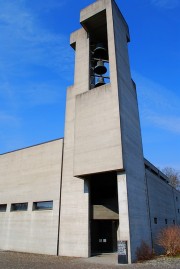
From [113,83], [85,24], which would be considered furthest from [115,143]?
[85,24]

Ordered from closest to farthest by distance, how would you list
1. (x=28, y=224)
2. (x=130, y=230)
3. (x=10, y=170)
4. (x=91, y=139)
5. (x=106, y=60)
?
(x=130, y=230)
(x=91, y=139)
(x=28, y=224)
(x=106, y=60)
(x=10, y=170)

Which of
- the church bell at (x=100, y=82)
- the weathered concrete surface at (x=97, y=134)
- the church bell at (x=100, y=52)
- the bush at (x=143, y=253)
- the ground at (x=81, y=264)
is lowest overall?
the ground at (x=81, y=264)

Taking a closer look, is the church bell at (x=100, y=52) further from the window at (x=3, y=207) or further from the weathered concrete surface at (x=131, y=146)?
the window at (x=3, y=207)

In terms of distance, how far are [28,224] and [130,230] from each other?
10.2m

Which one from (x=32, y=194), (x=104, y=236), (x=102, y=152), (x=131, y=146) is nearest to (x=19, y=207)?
(x=32, y=194)

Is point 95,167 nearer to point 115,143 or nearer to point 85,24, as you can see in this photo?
point 115,143

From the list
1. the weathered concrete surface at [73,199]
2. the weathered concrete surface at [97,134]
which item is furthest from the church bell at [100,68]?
the weathered concrete surface at [97,134]

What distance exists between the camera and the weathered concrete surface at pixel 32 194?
66.8 ft

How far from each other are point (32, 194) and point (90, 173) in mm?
7788

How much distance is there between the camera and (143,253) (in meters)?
16.5

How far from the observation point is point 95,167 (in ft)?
57.7

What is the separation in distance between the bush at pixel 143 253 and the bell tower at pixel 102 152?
571mm

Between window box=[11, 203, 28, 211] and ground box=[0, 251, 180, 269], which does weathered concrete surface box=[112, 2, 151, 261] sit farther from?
window box=[11, 203, 28, 211]

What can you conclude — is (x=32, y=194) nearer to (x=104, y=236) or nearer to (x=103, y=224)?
(x=103, y=224)
